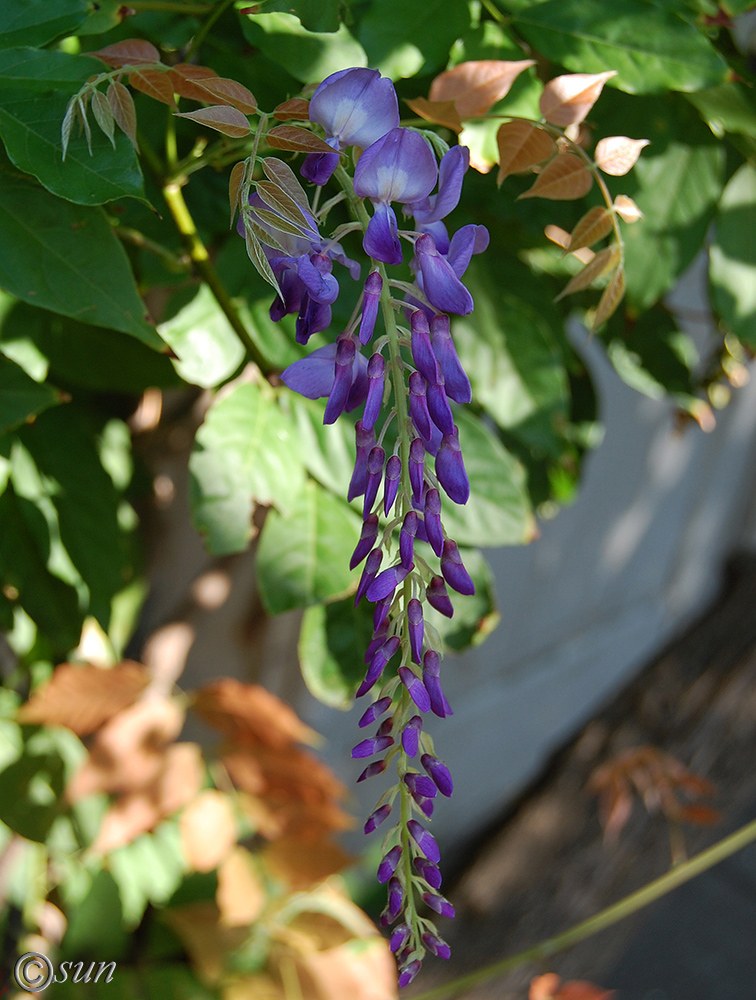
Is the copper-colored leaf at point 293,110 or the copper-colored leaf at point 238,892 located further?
the copper-colored leaf at point 238,892

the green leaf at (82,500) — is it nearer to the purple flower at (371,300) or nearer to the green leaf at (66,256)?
the green leaf at (66,256)

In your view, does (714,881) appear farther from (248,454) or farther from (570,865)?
(248,454)

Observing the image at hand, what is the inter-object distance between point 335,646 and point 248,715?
1.26 ft

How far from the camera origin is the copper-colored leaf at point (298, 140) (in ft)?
1.00

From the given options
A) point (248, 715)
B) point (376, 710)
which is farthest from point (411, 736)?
point (248, 715)

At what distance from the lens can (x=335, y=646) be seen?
2.08 feet

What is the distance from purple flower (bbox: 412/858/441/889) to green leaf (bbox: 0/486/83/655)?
1.35ft

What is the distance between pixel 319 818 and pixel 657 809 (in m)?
0.73

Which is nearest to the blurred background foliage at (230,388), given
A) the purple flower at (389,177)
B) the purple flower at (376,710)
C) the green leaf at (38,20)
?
the green leaf at (38,20)

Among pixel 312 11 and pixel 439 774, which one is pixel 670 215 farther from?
pixel 439 774

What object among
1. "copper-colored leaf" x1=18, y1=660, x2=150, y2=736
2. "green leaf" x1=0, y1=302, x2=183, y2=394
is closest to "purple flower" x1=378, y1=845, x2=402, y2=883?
"green leaf" x1=0, y1=302, x2=183, y2=394

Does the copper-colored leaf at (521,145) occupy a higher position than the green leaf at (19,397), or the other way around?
the copper-colored leaf at (521,145)

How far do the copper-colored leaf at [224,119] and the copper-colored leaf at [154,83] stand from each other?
58 mm

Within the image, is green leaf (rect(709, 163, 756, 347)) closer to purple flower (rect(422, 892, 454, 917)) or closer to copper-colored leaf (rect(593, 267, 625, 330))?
copper-colored leaf (rect(593, 267, 625, 330))
